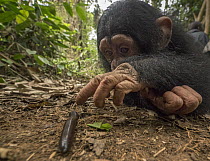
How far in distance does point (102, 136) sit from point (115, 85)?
0.34 metres

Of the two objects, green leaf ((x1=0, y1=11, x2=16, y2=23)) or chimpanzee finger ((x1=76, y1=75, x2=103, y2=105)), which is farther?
green leaf ((x1=0, y1=11, x2=16, y2=23))

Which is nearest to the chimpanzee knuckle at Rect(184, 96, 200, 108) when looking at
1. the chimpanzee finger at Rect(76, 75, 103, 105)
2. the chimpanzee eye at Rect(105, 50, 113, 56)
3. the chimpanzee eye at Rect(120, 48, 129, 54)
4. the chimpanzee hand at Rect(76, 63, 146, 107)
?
the chimpanzee hand at Rect(76, 63, 146, 107)

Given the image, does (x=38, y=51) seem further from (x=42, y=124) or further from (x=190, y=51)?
(x=190, y=51)

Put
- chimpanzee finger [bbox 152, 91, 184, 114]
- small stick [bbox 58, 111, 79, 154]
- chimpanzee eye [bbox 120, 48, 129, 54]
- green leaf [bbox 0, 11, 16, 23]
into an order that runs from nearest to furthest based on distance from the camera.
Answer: small stick [bbox 58, 111, 79, 154] < chimpanzee finger [bbox 152, 91, 184, 114] < green leaf [bbox 0, 11, 16, 23] < chimpanzee eye [bbox 120, 48, 129, 54]

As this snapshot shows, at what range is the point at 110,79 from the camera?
111cm

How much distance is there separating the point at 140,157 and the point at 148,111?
80cm

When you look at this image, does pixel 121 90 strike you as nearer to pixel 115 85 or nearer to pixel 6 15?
pixel 115 85

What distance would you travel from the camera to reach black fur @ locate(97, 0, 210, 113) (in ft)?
4.57

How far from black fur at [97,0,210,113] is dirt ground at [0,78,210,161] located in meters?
0.30

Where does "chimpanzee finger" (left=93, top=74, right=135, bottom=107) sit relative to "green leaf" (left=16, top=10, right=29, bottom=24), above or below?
below

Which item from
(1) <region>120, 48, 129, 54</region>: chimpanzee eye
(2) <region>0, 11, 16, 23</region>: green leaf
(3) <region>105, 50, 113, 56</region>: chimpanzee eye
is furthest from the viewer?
(3) <region>105, 50, 113, 56</region>: chimpanzee eye

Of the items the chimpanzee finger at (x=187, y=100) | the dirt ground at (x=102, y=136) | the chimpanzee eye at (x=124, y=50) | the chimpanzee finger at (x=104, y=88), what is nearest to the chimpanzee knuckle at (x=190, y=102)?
the chimpanzee finger at (x=187, y=100)

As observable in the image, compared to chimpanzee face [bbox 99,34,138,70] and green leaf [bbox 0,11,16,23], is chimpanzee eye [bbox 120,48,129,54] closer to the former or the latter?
chimpanzee face [bbox 99,34,138,70]

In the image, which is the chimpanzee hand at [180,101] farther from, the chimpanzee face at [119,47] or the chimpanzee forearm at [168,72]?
the chimpanzee face at [119,47]
